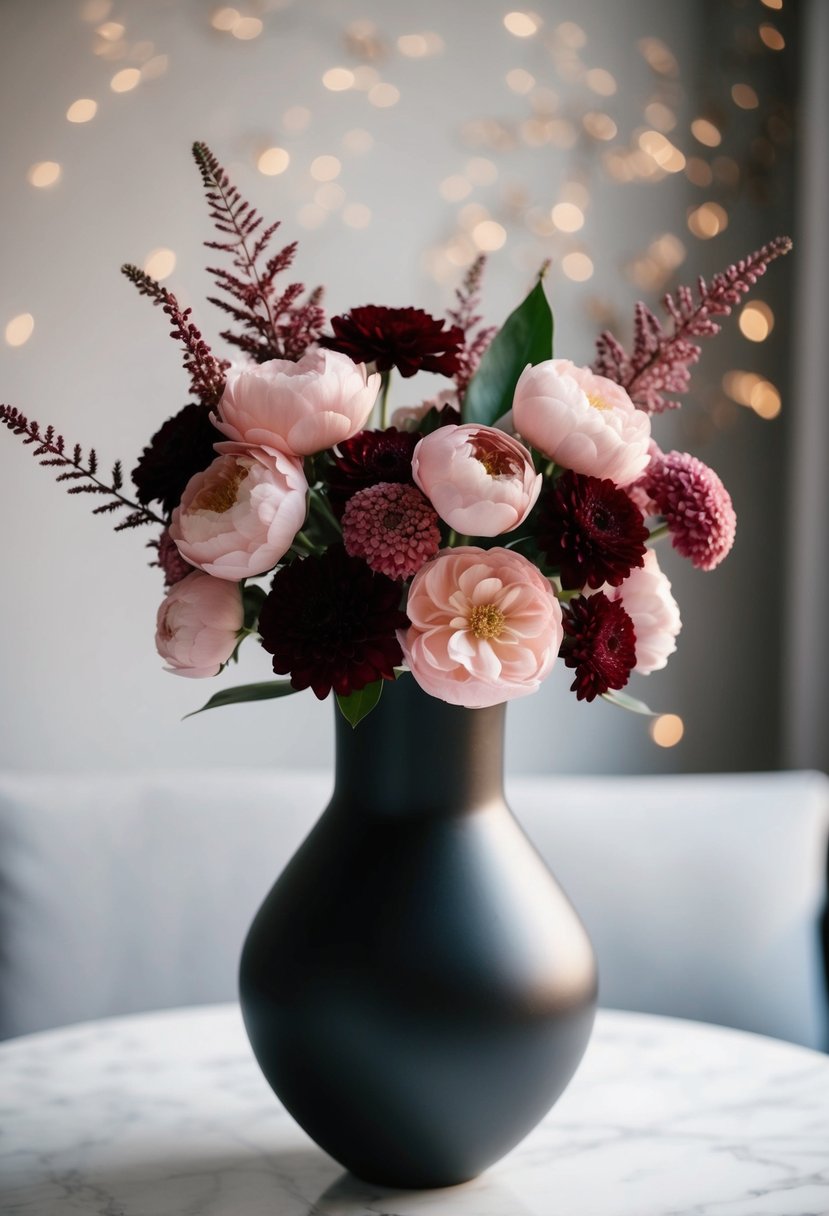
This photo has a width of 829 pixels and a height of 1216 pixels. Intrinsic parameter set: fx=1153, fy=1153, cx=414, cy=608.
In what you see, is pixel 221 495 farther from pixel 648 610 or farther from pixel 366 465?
pixel 648 610

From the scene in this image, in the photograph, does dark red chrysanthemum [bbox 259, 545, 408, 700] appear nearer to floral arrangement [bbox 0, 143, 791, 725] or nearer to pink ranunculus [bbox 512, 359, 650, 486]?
floral arrangement [bbox 0, 143, 791, 725]

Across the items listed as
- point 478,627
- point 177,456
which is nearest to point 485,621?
point 478,627

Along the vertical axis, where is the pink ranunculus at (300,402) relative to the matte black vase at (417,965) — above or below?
above

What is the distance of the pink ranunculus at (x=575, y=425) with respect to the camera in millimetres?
683

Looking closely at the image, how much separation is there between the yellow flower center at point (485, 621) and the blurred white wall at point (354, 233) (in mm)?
1070

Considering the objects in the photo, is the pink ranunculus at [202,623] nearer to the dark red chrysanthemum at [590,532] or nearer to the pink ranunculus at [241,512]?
the pink ranunculus at [241,512]

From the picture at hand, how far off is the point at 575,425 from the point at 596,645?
131mm

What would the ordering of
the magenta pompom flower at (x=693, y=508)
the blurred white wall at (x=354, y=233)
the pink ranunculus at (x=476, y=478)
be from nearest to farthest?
the pink ranunculus at (x=476, y=478)
the magenta pompom flower at (x=693, y=508)
the blurred white wall at (x=354, y=233)

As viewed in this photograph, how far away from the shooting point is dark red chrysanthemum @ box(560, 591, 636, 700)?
688 millimetres

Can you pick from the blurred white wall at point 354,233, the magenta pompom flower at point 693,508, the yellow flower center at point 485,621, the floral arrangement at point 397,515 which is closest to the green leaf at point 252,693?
the floral arrangement at point 397,515

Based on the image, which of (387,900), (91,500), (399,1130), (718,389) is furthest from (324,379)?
(718,389)

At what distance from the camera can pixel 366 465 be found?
691 mm

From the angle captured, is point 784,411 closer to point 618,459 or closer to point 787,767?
point 787,767

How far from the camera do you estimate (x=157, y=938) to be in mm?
1397
